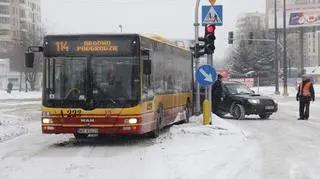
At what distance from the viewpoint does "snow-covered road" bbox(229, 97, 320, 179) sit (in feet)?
39.2

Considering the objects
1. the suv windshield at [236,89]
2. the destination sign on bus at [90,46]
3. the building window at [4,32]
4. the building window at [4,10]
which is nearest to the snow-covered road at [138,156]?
the destination sign on bus at [90,46]

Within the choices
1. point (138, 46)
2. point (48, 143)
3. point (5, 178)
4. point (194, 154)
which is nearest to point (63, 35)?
point (138, 46)

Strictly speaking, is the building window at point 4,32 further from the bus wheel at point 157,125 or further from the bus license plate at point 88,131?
the bus license plate at point 88,131

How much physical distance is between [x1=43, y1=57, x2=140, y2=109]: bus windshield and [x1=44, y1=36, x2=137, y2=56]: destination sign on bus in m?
0.14

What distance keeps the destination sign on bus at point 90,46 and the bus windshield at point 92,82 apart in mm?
140

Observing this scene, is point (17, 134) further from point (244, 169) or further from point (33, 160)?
point (244, 169)

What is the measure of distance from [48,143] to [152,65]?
127 inches

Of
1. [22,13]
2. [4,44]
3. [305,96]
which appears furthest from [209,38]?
[22,13]

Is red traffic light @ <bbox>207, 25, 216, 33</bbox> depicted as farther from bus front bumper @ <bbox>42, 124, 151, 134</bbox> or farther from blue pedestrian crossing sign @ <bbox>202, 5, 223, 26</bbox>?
bus front bumper @ <bbox>42, 124, 151, 134</bbox>

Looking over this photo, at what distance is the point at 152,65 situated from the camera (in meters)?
17.7

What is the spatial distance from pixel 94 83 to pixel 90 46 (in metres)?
0.86

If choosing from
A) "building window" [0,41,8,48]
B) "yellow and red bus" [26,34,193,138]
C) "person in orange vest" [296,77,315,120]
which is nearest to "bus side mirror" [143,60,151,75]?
"yellow and red bus" [26,34,193,138]

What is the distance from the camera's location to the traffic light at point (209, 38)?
66.9 ft

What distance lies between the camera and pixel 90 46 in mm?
16344
